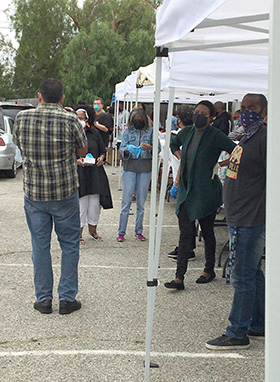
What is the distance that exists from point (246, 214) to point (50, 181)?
173cm

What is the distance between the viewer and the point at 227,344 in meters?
4.67

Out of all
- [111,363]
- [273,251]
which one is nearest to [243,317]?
[111,363]

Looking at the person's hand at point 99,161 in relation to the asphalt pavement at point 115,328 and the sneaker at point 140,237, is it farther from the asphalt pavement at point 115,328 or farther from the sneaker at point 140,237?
the sneaker at point 140,237

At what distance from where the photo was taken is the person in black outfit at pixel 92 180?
7.89 m

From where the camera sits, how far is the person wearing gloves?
6066 mm

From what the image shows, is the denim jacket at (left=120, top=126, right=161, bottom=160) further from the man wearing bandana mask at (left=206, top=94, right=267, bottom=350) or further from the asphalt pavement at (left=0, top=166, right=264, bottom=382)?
the man wearing bandana mask at (left=206, top=94, right=267, bottom=350)

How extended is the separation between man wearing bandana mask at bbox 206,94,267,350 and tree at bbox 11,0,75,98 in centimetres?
3833

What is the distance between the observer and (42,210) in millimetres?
5379

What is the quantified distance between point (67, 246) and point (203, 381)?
1957 mm

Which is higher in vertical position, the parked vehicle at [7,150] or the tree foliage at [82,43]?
the tree foliage at [82,43]

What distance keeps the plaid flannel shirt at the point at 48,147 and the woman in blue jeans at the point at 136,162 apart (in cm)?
303

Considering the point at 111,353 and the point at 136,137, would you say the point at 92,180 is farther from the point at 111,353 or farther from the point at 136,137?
the point at 111,353

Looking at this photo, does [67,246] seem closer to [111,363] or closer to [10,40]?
[111,363]

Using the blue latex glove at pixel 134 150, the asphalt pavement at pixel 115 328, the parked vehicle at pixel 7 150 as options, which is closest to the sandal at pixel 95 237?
the asphalt pavement at pixel 115 328
